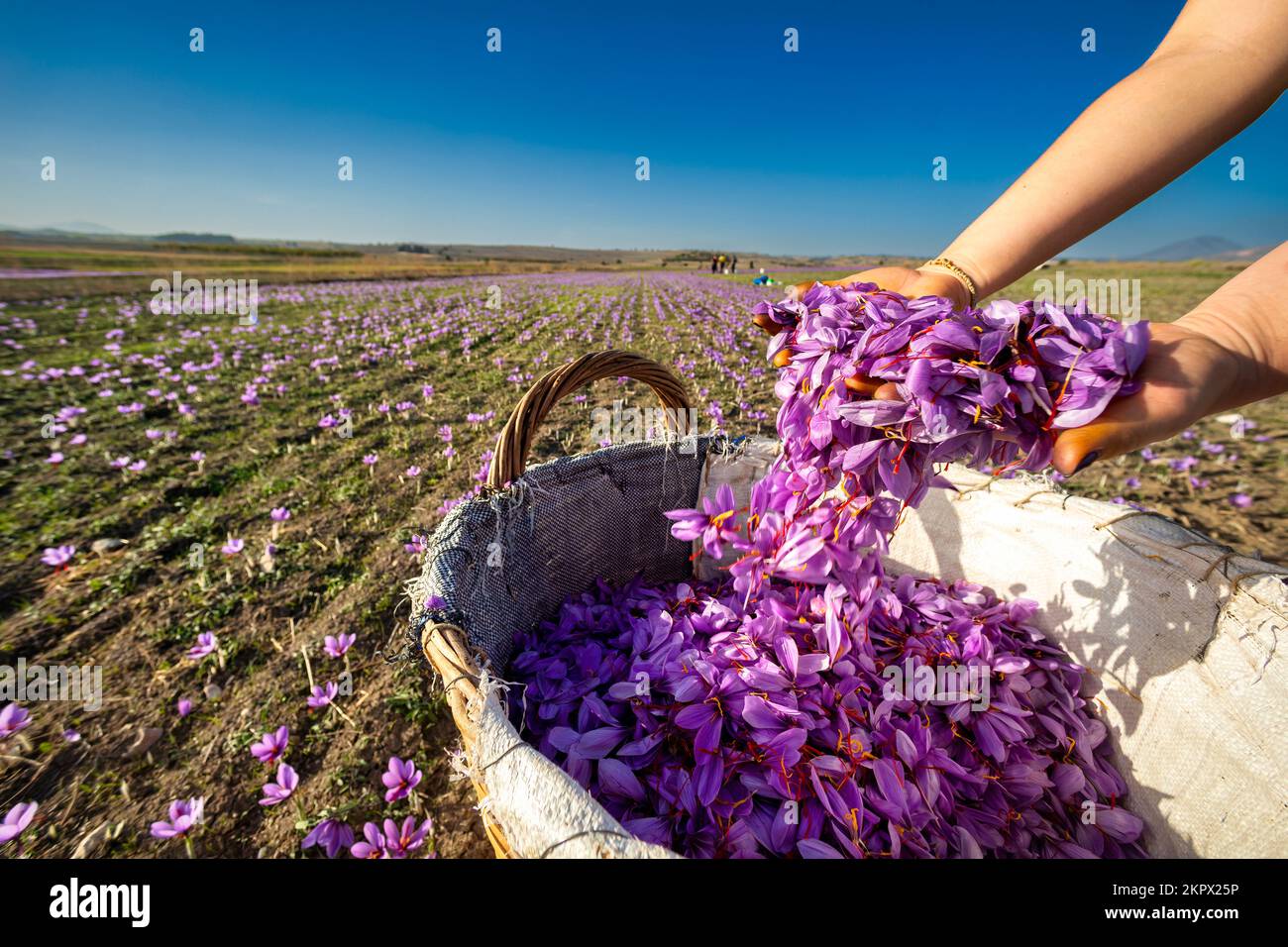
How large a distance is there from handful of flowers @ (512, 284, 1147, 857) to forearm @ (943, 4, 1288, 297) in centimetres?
72

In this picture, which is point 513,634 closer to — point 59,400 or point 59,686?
point 59,686

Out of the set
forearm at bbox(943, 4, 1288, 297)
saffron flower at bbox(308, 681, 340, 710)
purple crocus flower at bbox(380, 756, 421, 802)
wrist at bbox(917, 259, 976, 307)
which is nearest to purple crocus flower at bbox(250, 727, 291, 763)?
saffron flower at bbox(308, 681, 340, 710)

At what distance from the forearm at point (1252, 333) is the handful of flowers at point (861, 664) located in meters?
0.27

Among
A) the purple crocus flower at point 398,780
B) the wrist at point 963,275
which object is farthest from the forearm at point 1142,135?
the purple crocus flower at point 398,780

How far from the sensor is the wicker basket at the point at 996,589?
51.1 inches

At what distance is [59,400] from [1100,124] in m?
10.3

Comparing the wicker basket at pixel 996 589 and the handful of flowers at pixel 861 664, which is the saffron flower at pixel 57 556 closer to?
the wicker basket at pixel 996 589

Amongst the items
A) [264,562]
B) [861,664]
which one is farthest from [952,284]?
[264,562]

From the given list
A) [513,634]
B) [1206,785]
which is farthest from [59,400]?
[1206,785]

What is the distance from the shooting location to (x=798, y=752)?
165 centimetres

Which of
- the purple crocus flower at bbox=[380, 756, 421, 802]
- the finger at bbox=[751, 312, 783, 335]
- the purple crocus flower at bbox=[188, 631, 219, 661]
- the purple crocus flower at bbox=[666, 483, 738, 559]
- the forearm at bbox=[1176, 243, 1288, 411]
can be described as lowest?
the purple crocus flower at bbox=[380, 756, 421, 802]

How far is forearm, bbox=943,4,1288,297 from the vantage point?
153 centimetres

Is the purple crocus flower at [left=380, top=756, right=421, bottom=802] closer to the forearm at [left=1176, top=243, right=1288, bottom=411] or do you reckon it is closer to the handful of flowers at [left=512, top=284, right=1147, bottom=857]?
the handful of flowers at [left=512, top=284, right=1147, bottom=857]

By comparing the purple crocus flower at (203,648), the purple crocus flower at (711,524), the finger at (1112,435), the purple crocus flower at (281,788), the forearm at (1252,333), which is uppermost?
the forearm at (1252,333)
